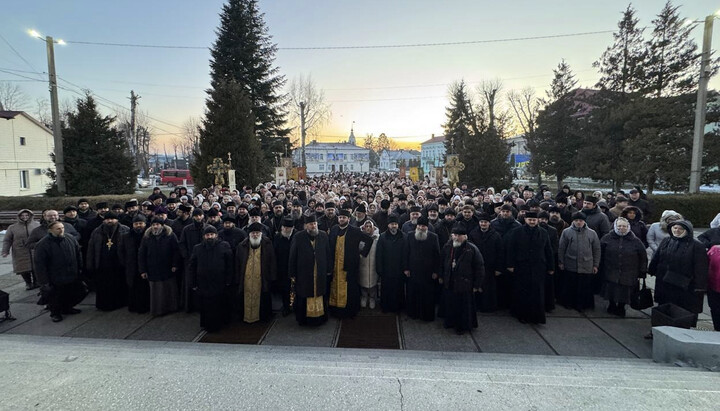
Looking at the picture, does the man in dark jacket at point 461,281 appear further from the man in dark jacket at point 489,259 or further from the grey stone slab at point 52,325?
the grey stone slab at point 52,325

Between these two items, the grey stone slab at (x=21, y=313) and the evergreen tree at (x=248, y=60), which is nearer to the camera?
the grey stone slab at (x=21, y=313)

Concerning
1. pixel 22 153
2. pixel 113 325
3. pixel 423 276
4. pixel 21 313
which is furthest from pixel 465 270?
pixel 22 153

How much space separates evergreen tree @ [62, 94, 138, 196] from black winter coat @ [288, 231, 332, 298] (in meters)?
17.1

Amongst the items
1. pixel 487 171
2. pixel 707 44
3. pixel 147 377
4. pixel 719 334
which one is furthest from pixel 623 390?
pixel 487 171

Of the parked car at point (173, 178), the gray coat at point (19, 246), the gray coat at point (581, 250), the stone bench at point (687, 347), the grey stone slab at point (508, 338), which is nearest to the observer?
the stone bench at point (687, 347)

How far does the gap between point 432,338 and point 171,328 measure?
420cm

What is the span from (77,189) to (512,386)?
21319 mm

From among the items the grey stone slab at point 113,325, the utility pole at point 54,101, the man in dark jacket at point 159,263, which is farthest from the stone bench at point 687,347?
the utility pole at point 54,101

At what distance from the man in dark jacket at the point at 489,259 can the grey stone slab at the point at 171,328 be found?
4.88m

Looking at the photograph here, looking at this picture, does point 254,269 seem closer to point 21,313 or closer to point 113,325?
point 113,325

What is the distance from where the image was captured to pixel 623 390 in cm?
310

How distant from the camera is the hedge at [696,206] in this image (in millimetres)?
14617

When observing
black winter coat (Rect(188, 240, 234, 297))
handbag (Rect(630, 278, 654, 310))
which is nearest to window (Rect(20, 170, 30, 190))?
black winter coat (Rect(188, 240, 234, 297))

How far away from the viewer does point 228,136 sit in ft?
70.0
